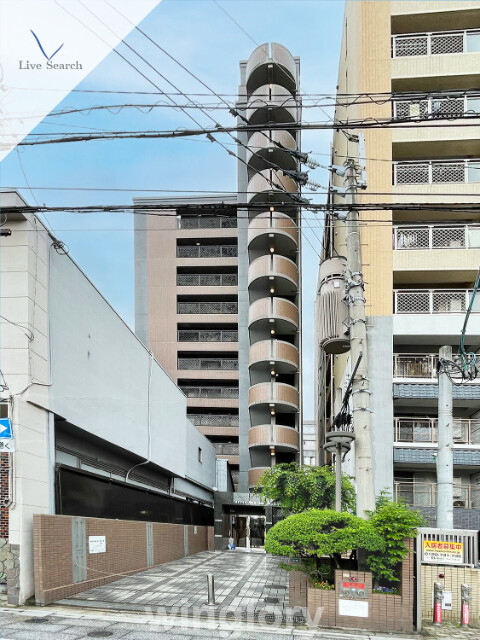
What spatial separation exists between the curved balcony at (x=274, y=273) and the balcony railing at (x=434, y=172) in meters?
14.9

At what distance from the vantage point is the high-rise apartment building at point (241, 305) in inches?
1566

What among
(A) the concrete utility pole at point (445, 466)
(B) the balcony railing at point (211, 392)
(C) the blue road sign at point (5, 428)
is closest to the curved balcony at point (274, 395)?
(B) the balcony railing at point (211, 392)

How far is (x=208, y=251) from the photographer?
4894cm

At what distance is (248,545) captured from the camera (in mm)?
41969

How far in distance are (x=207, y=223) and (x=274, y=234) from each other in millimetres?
10836

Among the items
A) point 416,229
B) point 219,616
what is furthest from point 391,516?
point 416,229

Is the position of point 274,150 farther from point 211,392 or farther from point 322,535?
point 322,535

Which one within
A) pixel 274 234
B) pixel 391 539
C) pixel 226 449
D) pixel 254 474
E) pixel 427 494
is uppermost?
pixel 274 234

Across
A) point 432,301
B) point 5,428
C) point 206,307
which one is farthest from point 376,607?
point 206,307

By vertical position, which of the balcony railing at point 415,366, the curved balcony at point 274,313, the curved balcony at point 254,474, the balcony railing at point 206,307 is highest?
the balcony railing at point 206,307

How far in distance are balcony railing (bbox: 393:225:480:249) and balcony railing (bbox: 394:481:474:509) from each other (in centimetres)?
982

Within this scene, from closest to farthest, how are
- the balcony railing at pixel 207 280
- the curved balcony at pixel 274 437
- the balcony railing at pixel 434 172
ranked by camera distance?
the balcony railing at pixel 434 172, the curved balcony at pixel 274 437, the balcony railing at pixel 207 280

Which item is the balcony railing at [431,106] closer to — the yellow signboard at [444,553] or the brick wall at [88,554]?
the yellow signboard at [444,553]

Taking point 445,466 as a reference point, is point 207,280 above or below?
above
